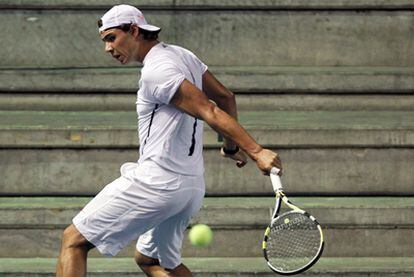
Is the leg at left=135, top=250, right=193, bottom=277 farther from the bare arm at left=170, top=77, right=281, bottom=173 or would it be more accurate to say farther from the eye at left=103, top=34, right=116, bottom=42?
the eye at left=103, top=34, right=116, bottom=42

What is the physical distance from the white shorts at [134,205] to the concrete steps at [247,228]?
Answer: 68.8 inches

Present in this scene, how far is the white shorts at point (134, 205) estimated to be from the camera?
266 inches

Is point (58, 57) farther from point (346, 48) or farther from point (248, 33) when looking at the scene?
point (346, 48)

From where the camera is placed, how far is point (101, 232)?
6770mm

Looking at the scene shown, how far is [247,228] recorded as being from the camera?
8.62m

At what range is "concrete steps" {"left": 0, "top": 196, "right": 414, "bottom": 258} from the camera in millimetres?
8578

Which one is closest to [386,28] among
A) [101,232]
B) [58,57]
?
[58,57]

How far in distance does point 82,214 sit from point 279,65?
14.6ft

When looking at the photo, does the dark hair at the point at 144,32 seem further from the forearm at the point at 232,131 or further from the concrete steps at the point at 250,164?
the concrete steps at the point at 250,164

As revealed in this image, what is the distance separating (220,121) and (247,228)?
7.87ft

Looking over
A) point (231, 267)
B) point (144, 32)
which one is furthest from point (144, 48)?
point (231, 267)

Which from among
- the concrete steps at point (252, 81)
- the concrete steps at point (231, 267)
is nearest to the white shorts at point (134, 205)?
the concrete steps at point (231, 267)

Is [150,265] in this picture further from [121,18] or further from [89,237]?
[121,18]

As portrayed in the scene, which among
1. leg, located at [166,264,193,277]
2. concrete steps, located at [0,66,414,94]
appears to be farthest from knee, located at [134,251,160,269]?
concrete steps, located at [0,66,414,94]
